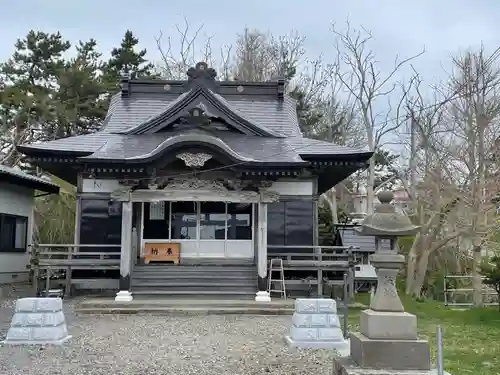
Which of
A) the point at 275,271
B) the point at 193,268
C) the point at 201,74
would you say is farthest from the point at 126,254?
the point at 201,74

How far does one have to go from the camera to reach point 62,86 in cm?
2927

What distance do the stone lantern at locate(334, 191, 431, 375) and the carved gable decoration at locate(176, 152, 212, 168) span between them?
8.20 meters

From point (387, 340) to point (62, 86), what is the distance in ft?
88.4

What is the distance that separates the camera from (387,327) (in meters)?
6.20

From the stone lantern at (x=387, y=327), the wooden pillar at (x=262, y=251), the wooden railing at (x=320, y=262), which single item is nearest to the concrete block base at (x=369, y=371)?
the stone lantern at (x=387, y=327)

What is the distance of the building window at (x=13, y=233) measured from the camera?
17047 millimetres

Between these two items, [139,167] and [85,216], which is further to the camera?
[85,216]

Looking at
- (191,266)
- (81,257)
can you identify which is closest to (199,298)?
(191,266)

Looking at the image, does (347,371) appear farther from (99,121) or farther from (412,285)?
(99,121)

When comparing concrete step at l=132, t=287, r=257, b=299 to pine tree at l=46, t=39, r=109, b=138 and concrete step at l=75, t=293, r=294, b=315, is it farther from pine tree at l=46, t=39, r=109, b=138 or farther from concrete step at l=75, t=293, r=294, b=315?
pine tree at l=46, t=39, r=109, b=138

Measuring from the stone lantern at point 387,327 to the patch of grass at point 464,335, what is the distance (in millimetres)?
1477

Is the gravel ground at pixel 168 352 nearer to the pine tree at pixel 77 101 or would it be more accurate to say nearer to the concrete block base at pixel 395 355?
the concrete block base at pixel 395 355

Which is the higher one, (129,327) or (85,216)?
(85,216)

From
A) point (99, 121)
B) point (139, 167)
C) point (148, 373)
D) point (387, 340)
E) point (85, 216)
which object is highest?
point (99, 121)
